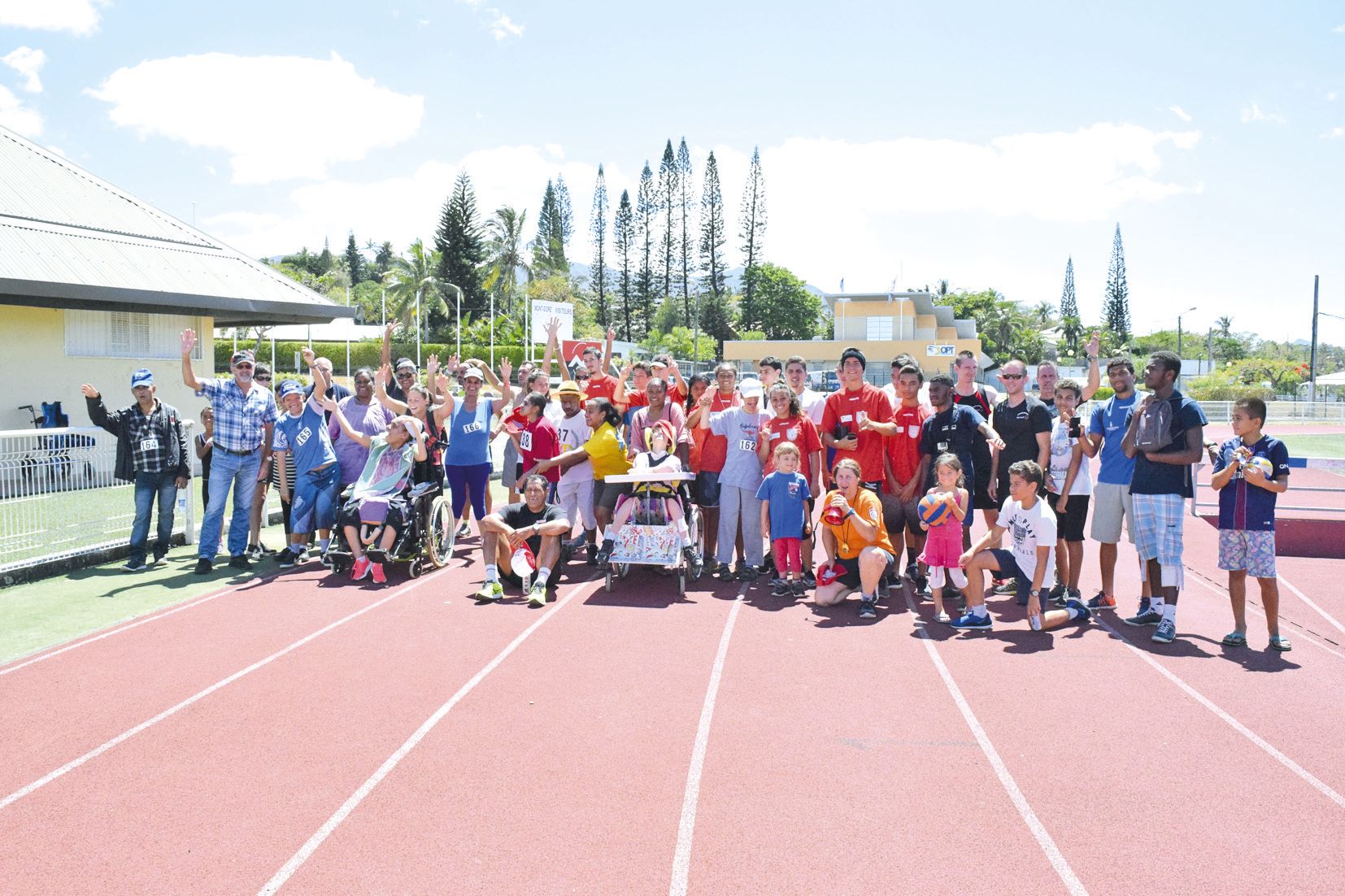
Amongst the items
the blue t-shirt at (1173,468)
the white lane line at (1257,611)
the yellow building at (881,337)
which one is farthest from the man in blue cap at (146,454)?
the yellow building at (881,337)

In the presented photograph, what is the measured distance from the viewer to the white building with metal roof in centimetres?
1377

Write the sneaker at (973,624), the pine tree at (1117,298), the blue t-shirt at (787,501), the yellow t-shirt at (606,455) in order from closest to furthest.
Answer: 1. the sneaker at (973,624)
2. the blue t-shirt at (787,501)
3. the yellow t-shirt at (606,455)
4. the pine tree at (1117,298)

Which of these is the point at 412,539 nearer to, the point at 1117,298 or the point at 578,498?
the point at 578,498

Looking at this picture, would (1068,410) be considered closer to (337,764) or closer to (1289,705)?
(1289,705)

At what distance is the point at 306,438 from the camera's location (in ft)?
28.6

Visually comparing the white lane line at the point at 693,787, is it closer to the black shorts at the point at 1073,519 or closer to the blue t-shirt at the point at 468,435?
the black shorts at the point at 1073,519

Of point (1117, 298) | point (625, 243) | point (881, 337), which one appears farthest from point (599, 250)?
point (1117, 298)

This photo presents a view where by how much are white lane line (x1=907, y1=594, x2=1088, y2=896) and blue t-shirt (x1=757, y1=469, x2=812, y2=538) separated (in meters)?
1.71

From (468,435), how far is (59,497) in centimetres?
381

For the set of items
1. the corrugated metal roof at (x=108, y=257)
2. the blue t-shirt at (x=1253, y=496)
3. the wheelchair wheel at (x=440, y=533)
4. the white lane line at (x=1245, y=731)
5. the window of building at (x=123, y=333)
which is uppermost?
the corrugated metal roof at (x=108, y=257)

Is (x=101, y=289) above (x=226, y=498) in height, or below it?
above

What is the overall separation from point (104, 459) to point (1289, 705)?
1008 cm

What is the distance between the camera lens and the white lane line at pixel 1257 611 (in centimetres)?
640

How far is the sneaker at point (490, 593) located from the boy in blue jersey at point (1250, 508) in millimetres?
5545
